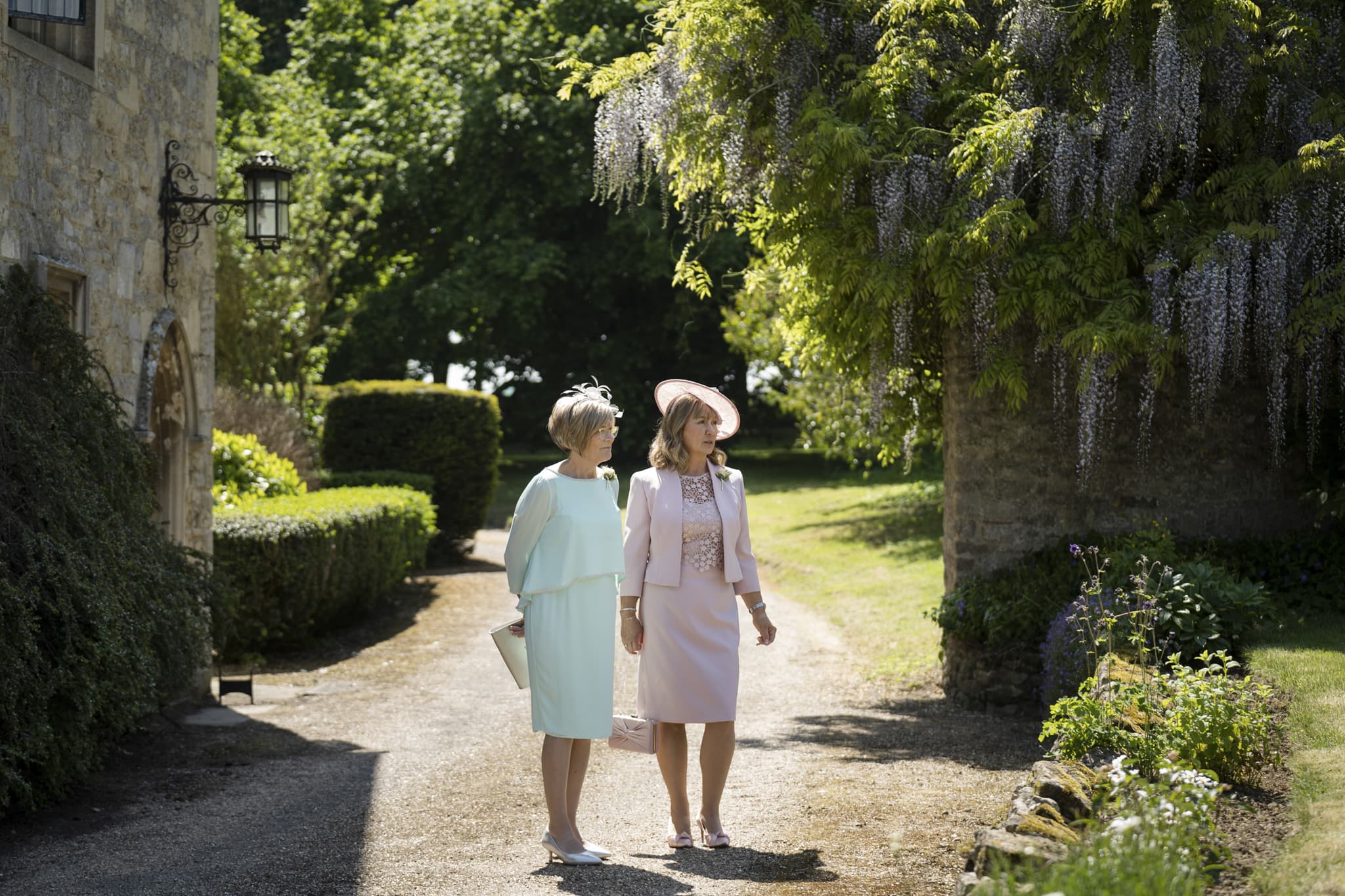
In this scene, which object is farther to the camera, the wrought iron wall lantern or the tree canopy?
the tree canopy

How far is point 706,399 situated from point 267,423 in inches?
399

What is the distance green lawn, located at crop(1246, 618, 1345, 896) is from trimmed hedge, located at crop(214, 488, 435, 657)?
578 centimetres

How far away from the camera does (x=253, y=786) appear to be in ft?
19.2

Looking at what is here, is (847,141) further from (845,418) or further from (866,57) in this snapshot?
(845,418)

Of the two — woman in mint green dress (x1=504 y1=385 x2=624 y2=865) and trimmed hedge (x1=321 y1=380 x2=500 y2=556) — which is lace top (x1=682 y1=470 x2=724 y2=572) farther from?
trimmed hedge (x1=321 y1=380 x2=500 y2=556)

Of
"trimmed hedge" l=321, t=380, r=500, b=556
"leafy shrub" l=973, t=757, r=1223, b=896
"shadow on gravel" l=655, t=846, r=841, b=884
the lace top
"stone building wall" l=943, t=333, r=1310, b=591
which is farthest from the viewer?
"trimmed hedge" l=321, t=380, r=500, b=556

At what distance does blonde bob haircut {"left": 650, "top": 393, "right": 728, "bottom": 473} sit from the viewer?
477 centimetres

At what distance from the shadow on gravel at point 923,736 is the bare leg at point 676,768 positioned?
1.80 metres

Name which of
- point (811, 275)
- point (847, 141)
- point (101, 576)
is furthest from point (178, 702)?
point (847, 141)

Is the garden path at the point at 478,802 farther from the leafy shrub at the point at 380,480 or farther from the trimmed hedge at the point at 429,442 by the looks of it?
the trimmed hedge at the point at 429,442

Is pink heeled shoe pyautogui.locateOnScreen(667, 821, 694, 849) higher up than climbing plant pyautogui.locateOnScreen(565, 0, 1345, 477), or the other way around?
climbing plant pyautogui.locateOnScreen(565, 0, 1345, 477)

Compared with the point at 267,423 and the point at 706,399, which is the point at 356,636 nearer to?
the point at 267,423

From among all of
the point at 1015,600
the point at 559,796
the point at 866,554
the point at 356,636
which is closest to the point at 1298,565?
the point at 1015,600

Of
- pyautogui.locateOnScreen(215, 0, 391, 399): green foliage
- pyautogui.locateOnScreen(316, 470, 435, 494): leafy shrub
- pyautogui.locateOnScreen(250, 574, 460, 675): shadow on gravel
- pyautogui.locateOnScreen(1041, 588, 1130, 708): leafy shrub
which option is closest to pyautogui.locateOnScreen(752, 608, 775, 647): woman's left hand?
pyautogui.locateOnScreen(1041, 588, 1130, 708): leafy shrub
